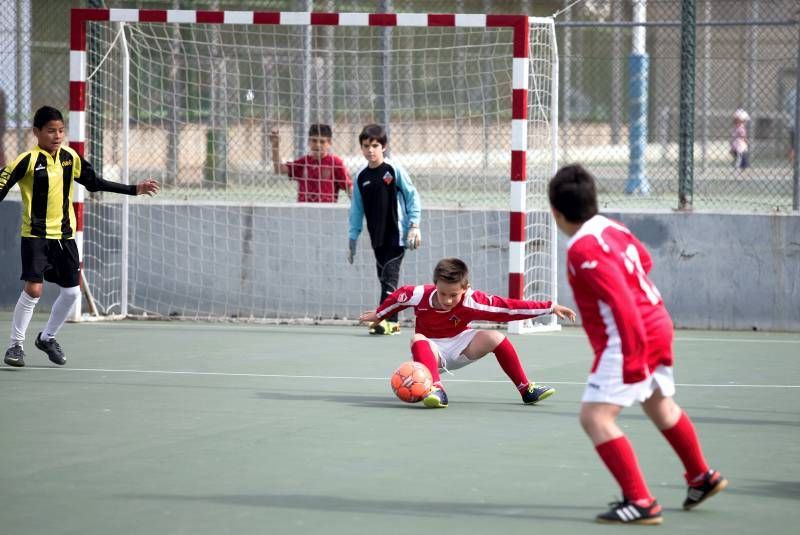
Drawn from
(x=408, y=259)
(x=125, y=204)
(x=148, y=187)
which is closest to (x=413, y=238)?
(x=408, y=259)

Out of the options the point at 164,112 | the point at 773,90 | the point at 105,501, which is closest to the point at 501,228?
the point at 164,112

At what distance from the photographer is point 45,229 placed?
950 centimetres

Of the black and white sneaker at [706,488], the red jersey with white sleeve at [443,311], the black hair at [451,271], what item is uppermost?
the black hair at [451,271]

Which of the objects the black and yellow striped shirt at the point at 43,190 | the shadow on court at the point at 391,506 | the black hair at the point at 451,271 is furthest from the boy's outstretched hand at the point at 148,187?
the shadow on court at the point at 391,506

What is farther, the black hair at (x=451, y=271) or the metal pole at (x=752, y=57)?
the metal pole at (x=752, y=57)

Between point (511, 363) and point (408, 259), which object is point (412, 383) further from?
point (408, 259)

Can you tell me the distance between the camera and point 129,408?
7.90m

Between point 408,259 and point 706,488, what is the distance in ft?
25.0

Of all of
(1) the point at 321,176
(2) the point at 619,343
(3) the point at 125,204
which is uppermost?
(1) the point at 321,176

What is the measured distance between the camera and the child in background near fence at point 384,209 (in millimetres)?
11852

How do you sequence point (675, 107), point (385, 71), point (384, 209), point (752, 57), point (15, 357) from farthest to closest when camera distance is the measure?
1. point (675, 107)
2. point (752, 57)
3. point (385, 71)
4. point (384, 209)
5. point (15, 357)

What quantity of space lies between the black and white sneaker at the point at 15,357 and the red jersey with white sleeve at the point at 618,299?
210 inches

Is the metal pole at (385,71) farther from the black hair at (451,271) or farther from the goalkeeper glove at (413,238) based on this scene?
the black hair at (451,271)

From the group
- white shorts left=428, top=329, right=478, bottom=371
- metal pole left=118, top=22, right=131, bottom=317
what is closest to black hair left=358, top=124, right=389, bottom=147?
metal pole left=118, top=22, right=131, bottom=317
